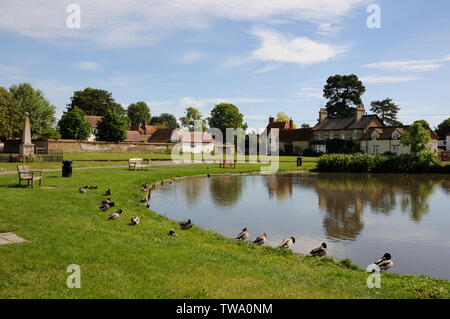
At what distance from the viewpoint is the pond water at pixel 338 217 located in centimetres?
1033

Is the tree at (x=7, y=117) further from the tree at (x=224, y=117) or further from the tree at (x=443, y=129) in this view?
the tree at (x=443, y=129)

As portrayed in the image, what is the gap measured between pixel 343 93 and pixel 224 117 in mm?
31719

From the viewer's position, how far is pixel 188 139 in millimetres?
82625

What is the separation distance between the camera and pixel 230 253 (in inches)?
344

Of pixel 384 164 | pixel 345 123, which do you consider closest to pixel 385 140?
pixel 345 123

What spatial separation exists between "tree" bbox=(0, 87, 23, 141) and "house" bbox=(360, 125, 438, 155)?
204ft

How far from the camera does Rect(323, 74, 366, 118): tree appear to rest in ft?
266

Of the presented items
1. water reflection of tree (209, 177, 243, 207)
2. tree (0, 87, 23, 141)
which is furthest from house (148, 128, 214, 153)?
water reflection of tree (209, 177, 243, 207)

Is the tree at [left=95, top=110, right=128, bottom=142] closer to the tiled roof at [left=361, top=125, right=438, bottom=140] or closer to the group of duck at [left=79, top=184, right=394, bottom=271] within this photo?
the tiled roof at [left=361, top=125, right=438, bottom=140]

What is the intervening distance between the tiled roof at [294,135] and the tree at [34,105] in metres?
53.0

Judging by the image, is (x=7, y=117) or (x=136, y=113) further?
(x=136, y=113)

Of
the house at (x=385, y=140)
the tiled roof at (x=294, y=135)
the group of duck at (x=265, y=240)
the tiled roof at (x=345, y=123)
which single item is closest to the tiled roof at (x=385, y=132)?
the house at (x=385, y=140)

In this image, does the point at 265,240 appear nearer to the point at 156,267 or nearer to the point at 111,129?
the point at 156,267

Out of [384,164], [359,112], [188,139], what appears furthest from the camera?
[188,139]
